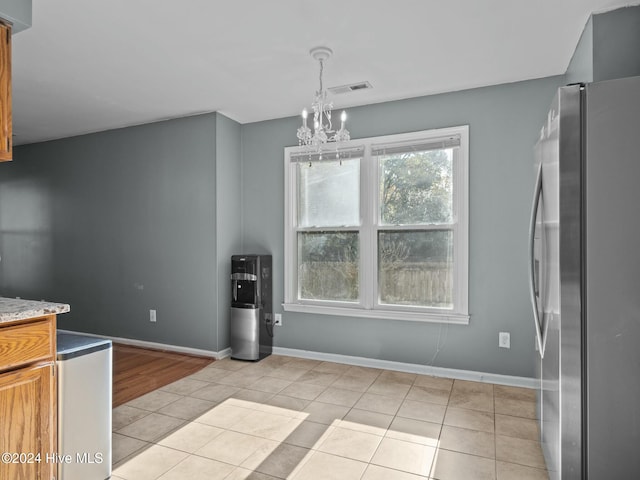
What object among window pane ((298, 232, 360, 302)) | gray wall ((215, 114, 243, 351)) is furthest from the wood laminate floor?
window pane ((298, 232, 360, 302))

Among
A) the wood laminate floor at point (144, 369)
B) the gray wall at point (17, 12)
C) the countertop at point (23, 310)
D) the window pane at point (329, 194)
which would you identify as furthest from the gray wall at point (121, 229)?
the countertop at point (23, 310)

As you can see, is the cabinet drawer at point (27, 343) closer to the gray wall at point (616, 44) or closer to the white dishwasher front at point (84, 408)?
the white dishwasher front at point (84, 408)

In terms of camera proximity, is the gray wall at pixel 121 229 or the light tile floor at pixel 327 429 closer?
the light tile floor at pixel 327 429

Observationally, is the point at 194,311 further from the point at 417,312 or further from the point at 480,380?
the point at 480,380

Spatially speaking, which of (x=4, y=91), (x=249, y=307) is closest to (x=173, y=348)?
(x=249, y=307)

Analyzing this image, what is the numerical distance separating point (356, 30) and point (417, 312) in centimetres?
231

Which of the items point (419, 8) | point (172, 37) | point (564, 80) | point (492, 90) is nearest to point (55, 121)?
point (172, 37)

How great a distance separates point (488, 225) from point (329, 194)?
4.93ft

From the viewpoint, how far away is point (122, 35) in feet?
8.34

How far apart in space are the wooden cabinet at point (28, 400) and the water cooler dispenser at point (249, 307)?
7.21 ft

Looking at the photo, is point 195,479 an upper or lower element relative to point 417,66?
lower

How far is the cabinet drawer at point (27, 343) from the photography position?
5.08 feet

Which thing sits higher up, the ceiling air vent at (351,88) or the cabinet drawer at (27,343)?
the ceiling air vent at (351,88)

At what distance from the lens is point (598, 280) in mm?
1565
